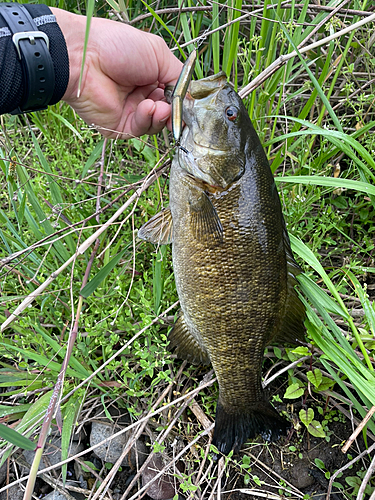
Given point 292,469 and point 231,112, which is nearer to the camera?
point 231,112

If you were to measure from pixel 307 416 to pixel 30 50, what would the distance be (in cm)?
235

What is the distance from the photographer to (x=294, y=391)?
205 cm

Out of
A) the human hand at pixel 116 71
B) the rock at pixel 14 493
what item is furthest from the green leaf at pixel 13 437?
the human hand at pixel 116 71

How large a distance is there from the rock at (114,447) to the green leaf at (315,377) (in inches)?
40.0

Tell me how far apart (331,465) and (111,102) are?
237cm

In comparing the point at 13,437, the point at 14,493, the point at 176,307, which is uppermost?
the point at 13,437

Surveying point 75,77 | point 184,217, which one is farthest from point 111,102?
point 184,217

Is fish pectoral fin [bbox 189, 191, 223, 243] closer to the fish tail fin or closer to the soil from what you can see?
the fish tail fin

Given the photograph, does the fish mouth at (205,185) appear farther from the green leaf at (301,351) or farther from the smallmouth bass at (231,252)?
the green leaf at (301,351)

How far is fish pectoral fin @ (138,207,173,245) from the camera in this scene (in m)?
1.99

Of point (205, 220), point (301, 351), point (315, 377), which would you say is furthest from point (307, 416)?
point (205, 220)

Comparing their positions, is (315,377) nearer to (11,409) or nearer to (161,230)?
(161,230)

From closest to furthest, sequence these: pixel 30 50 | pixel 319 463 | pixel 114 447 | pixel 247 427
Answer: pixel 30 50
pixel 247 427
pixel 319 463
pixel 114 447

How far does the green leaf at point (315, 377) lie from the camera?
2008 mm
